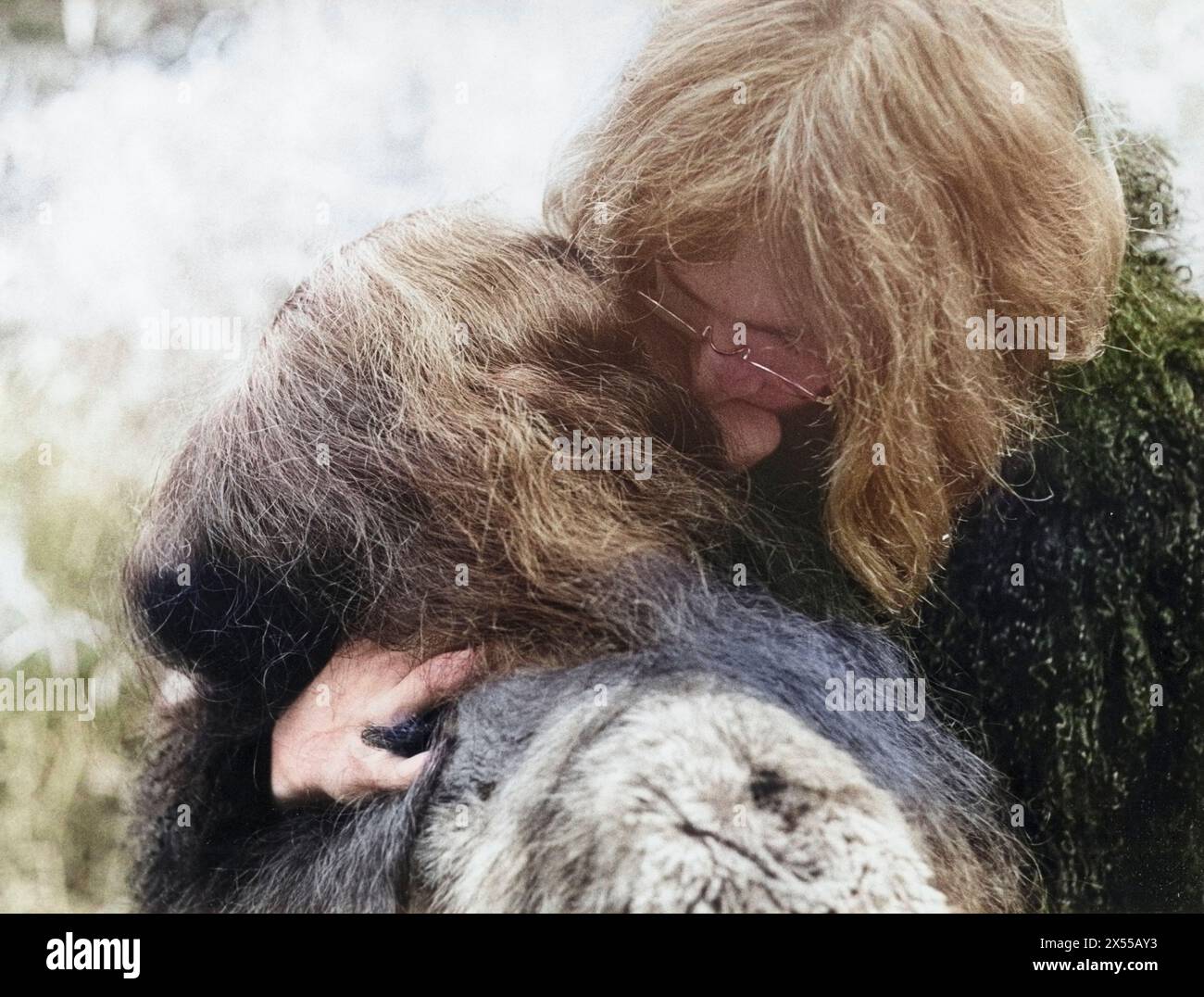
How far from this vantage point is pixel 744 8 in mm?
1538

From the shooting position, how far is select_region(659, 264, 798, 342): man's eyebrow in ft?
5.17

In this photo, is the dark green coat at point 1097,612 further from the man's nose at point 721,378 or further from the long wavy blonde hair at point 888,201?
the man's nose at point 721,378

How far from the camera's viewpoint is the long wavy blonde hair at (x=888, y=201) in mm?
1502

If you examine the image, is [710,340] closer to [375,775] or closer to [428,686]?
[428,686]

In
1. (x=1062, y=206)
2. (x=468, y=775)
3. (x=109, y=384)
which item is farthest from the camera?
(x=109, y=384)

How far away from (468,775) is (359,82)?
43.3 inches

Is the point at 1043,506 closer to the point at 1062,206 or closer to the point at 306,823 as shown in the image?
the point at 1062,206

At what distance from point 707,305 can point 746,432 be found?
0.21 metres

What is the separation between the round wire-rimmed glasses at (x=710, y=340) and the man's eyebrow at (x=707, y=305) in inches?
0.4

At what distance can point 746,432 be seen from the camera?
1.61m

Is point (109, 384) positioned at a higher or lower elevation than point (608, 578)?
higher

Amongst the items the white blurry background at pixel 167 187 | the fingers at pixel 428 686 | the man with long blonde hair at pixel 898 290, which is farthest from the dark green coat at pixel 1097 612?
the fingers at pixel 428 686

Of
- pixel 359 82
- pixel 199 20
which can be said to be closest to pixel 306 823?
pixel 359 82

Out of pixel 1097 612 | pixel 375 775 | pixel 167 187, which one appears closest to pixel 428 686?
pixel 375 775
